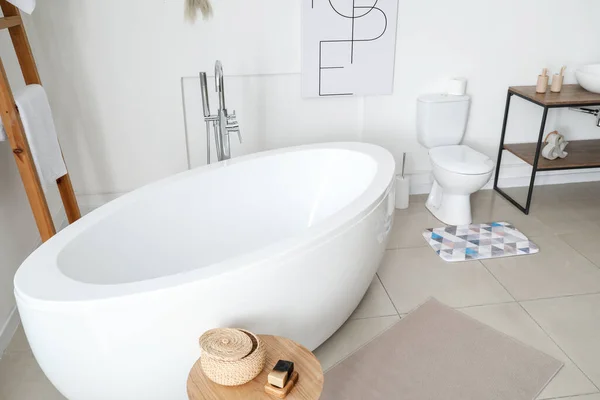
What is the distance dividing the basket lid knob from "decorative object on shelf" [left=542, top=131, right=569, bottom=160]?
2.51m

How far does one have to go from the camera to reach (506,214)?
3238mm

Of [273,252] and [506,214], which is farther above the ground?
[273,252]

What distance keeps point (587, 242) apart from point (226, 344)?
236 centimetres

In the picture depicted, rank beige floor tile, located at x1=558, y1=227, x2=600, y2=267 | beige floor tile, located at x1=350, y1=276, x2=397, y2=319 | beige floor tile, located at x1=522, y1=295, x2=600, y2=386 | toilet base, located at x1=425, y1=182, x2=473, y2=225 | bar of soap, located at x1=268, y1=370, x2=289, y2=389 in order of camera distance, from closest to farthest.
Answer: bar of soap, located at x1=268, y1=370, x2=289, y2=389 < beige floor tile, located at x1=522, y1=295, x2=600, y2=386 < beige floor tile, located at x1=350, y1=276, x2=397, y2=319 < beige floor tile, located at x1=558, y1=227, x2=600, y2=267 < toilet base, located at x1=425, y1=182, x2=473, y2=225

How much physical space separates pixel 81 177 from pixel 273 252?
2.02 m

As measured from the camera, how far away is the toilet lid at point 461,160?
287 centimetres

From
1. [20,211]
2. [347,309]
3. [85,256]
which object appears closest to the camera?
[85,256]

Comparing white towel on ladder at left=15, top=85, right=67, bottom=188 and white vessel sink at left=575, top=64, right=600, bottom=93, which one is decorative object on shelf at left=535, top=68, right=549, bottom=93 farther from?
white towel on ladder at left=15, top=85, right=67, bottom=188

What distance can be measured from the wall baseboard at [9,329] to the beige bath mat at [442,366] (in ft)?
4.50

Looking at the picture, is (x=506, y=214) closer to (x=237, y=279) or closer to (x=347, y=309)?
(x=347, y=309)

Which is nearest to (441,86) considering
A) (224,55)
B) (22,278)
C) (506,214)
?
(506,214)

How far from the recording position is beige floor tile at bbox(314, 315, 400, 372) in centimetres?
207

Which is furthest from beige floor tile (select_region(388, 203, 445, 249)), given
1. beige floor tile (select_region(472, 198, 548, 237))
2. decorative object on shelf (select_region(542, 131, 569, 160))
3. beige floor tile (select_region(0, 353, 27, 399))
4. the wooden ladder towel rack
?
beige floor tile (select_region(0, 353, 27, 399))

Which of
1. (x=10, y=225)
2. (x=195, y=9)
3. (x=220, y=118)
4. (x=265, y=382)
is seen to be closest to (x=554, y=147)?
(x=220, y=118)
